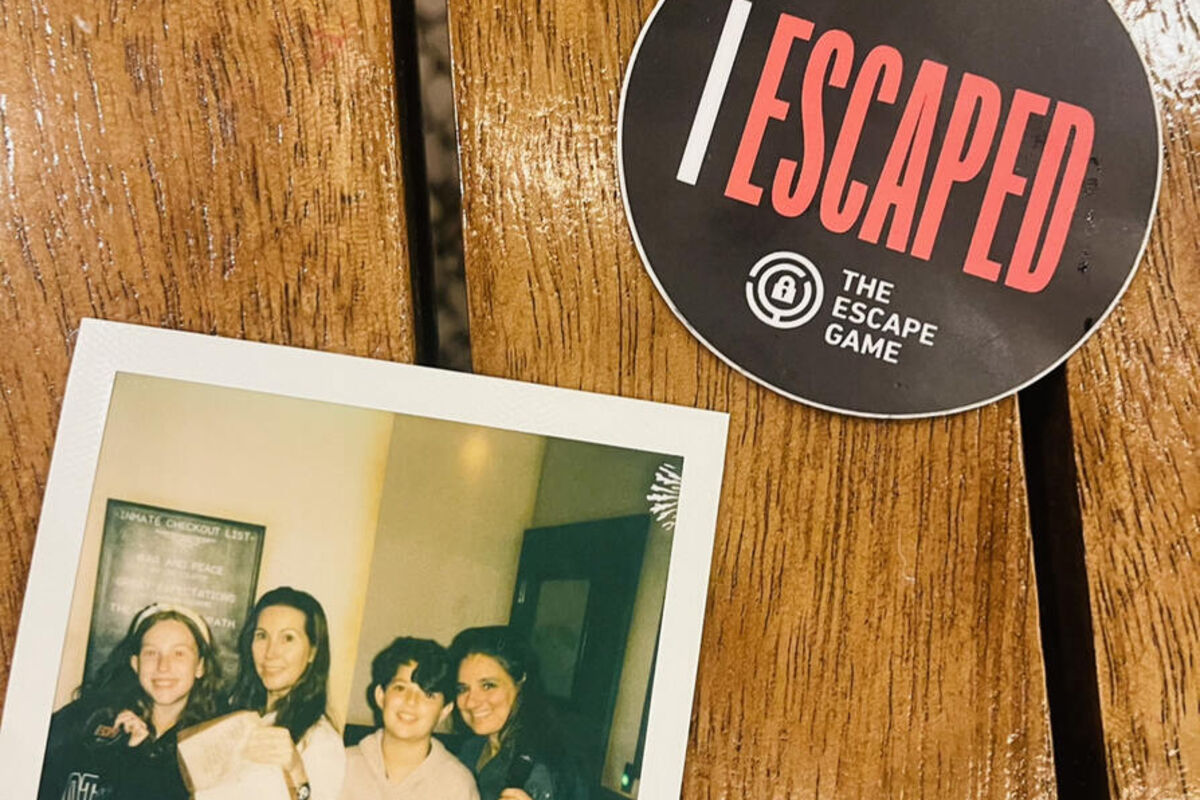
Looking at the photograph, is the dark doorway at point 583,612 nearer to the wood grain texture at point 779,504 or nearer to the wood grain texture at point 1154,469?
the wood grain texture at point 779,504

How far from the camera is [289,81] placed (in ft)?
1.36

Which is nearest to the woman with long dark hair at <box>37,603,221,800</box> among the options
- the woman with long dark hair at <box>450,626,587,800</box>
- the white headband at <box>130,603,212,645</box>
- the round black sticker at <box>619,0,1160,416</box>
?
the white headband at <box>130,603,212,645</box>

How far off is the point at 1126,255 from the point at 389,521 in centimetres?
36

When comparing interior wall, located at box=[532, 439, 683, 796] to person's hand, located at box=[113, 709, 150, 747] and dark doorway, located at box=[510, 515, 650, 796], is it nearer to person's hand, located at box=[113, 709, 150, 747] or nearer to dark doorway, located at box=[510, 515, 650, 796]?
dark doorway, located at box=[510, 515, 650, 796]

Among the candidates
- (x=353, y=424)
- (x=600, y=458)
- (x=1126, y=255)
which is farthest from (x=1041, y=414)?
(x=353, y=424)

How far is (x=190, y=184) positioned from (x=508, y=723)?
273 mm

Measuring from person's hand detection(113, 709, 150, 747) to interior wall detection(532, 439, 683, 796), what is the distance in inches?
7.4

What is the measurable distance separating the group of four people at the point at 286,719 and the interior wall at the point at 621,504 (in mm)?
49

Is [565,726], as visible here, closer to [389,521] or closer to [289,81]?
[389,521]

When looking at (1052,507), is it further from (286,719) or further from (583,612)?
(286,719)

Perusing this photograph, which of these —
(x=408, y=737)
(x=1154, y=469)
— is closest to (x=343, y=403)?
(x=408, y=737)

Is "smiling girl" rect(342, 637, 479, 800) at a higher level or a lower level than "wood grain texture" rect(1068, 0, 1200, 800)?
lower

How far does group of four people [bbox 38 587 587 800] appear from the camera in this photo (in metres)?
0.40

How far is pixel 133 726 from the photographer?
400 mm
